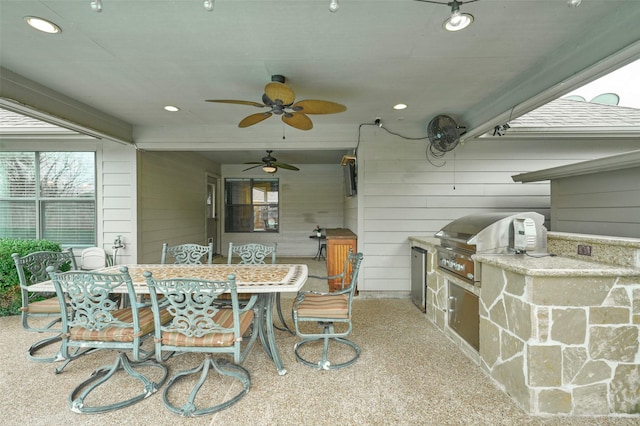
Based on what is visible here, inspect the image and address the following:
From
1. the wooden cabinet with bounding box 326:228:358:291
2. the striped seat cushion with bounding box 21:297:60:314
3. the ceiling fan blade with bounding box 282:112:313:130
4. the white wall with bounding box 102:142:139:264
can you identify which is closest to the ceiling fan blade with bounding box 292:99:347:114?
the ceiling fan blade with bounding box 282:112:313:130

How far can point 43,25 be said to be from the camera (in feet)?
6.48

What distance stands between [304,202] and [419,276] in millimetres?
4557

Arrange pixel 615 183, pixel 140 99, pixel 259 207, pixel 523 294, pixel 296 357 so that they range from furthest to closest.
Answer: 1. pixel 259 207
2. pixel 140 99
3. pixel 615 183
4. pixel 296 357
5. pixel 523 294

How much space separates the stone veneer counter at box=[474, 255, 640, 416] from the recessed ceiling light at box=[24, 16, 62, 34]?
3.65 metres

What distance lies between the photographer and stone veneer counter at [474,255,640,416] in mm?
1751

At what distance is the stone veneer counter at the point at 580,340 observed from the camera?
68.9 inches

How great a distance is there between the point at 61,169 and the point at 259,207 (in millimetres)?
4245

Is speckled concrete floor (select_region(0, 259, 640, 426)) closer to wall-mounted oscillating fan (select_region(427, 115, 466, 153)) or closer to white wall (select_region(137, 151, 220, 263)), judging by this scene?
white wall (select_region(137, 151, 220, 263))

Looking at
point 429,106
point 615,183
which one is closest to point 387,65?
point 429,106

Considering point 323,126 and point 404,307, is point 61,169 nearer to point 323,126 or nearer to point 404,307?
point 323,126

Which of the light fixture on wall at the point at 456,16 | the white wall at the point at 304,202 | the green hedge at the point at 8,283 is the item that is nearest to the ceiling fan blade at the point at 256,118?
the light fixture on wall at the point at 456,16

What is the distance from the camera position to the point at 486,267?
2.21m

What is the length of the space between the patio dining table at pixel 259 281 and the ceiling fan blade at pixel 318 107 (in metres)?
1.55

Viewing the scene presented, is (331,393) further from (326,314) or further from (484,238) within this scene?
(484,238)
